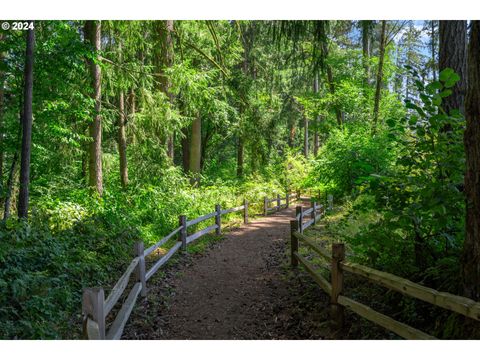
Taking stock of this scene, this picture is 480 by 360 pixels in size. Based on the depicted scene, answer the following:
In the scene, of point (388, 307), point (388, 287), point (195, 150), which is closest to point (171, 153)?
point (195, 150)

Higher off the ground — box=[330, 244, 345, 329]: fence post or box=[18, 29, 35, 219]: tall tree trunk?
box=[18, 29, 35, 219]: tall tree trunk

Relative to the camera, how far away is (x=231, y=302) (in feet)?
20.9

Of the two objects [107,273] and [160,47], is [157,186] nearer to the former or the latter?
[160,47]

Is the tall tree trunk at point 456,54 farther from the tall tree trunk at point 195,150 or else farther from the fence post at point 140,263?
the tall tree trunk at point 195,150

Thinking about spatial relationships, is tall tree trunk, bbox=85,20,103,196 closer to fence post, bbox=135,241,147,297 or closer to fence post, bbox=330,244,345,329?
fence post, bbox=135,241,147,297

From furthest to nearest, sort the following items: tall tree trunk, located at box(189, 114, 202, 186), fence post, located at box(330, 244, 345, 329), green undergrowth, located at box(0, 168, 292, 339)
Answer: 1. tall tree trunk, located at box(189, 114, 202, 186)
2. green undergrowth, located at box(0, 168, 292, 339)
3. fence post, located at box(330, 244, 345, 329)

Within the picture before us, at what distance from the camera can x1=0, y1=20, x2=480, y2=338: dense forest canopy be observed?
400cm

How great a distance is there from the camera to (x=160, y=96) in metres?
13.2

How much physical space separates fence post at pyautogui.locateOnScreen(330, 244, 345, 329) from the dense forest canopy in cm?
25

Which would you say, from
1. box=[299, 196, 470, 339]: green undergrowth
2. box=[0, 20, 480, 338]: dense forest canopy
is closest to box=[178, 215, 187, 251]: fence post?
box=[0, 20, 480, 338]: dense forest canopy

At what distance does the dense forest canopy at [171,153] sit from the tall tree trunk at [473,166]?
11mm

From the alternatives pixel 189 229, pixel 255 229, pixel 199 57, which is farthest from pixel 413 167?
pixel 199 57

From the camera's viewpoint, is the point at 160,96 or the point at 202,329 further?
the point at 160,96

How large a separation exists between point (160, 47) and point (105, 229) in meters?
6.79
